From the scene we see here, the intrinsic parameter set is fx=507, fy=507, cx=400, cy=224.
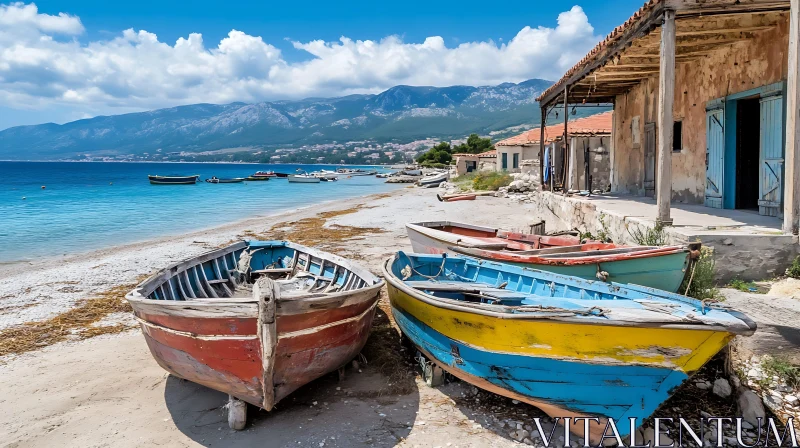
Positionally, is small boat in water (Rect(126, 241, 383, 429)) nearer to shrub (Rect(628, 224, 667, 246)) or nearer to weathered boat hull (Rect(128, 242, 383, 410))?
weathered boat hull (Rect(128, 242, 383, 410))

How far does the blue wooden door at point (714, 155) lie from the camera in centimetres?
954

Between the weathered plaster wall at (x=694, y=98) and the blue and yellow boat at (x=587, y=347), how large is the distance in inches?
234

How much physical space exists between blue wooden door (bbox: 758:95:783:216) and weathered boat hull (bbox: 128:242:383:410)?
697 cm

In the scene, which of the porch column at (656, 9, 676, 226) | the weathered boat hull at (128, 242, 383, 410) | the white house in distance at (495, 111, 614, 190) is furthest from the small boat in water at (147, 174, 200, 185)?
the porch column at (656, 9, 676, 226)

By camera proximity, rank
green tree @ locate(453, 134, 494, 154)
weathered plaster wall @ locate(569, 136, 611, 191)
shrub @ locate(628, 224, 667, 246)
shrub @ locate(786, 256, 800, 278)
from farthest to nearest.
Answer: green tree @ locate(453, 134, 494, 154) → weathered plaster wall @ locate(569, 136, 611, 191) → shrub @ locate(628, 224, 667, 246) → shrub @ locate(786, 256, 800, 278)

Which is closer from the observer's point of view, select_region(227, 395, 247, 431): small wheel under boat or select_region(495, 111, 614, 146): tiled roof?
select_region(227, 395, 247, 431): small wheel under boat

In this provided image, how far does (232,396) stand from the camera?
459cm

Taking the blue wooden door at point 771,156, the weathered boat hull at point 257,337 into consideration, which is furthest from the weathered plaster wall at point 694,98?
the weathered boat hull at point 257,337

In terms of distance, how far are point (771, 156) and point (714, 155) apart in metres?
1.58

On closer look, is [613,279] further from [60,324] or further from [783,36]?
[60,324]

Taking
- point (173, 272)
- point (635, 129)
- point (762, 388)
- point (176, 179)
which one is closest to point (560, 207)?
point (635, 129)

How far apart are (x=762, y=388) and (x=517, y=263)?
2.97m

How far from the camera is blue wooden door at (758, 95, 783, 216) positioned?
796 cm

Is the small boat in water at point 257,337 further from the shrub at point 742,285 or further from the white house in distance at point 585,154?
the white house in distance at point 585,154
